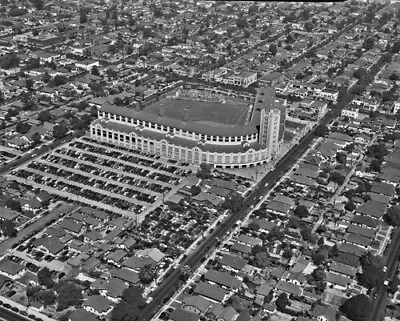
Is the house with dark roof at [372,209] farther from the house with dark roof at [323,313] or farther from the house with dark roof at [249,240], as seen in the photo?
the house with dark roof at [323,313]

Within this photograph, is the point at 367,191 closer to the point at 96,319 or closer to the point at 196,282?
the point at 196,282

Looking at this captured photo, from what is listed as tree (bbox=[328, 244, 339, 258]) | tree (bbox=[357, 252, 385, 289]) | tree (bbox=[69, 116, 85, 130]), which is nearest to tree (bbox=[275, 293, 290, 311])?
tree (bbox=[357, 252, 385, 289])

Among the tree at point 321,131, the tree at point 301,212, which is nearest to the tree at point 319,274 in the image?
the tree at point 301,212

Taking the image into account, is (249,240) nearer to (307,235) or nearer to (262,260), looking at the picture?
(262,260)

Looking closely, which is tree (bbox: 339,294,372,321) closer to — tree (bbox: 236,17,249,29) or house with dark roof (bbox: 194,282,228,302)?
house with dark roof (bbox: 194,282,228,302)

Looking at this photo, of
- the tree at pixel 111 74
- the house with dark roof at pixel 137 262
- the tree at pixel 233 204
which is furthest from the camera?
the tree at pixel 111 74

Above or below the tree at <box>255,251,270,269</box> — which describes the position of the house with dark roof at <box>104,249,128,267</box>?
below
